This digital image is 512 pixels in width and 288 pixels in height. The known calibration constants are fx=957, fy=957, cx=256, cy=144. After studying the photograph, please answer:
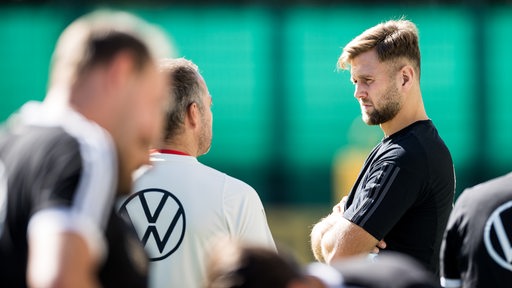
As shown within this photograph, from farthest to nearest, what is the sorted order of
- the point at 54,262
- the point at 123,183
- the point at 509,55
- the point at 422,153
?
the point at 509,55
the point at 422,153
the point at 123,183
the point at 54,262

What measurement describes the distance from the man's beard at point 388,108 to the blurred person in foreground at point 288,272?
1683 mm

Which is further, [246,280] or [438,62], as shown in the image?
[438,62]

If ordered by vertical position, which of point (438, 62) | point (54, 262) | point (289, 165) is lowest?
point (289, 165)

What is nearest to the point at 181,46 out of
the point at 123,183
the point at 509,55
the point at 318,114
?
the point at 318,114

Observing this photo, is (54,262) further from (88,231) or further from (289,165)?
(289,165)

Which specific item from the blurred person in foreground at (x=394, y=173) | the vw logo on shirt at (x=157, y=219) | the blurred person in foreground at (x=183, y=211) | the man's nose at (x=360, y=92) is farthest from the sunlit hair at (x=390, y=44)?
the vw logo on shirt at (x=157, y=219)

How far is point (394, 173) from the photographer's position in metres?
3.89

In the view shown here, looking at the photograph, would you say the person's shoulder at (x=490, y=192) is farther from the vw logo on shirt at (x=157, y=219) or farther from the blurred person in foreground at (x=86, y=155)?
the blurred person in foreground at (x=86, y=155)

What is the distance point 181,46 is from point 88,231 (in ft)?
38.1

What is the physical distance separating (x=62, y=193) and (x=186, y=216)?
1388 millimetres

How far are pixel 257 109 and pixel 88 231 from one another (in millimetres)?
11407

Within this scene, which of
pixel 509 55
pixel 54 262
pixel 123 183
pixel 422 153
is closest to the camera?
pixel 54 262

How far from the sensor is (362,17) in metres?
13.3

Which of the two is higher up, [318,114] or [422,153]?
[422,153]
